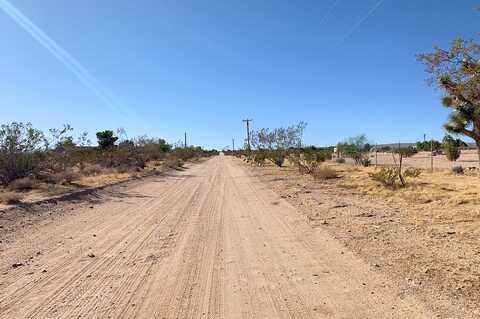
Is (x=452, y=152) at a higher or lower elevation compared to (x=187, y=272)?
higher

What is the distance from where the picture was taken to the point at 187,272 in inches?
276

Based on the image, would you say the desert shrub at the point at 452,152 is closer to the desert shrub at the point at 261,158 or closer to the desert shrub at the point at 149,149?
the desert shrub at the point at 261,158

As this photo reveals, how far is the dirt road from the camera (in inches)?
211

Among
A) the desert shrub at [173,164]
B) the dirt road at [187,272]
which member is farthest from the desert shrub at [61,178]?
the desert shrub at [173,164]

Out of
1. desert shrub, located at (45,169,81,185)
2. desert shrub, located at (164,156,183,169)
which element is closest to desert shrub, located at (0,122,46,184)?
desert shrub, located at (45,169,81,185)

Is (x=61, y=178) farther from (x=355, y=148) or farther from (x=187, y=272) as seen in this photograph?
(x=355, y=148)

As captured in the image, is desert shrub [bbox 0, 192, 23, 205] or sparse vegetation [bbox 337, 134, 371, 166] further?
sparse vegetation [bbox 337, 134, 371, 166]

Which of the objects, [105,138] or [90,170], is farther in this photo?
[105,138]

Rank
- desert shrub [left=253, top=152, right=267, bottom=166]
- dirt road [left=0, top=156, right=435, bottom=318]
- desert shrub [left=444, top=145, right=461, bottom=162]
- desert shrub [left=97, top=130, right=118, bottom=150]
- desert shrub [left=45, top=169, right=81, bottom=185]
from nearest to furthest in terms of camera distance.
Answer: dirt road [left=0, top=156, right=435, bottom=318], desert shrub [left=45, top=169, right=81, bottom=185], desert shrub [left=444, top=145, right=461, bottom=162], desert shrub [left=253, top=152, right=267, bottom=166], desert shrub [left=97, top=130, right=118, bottom=150]

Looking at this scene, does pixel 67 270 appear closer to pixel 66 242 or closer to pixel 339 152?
pixel 66 242

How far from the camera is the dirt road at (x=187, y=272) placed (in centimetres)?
536

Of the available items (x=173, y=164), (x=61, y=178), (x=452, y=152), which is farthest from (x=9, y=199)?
(x=452, y=152)

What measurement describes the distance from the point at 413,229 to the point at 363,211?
3.11m

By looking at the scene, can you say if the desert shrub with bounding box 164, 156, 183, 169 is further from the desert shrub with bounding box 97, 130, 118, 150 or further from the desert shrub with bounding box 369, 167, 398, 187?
the desert shrub with bounding box 369, 167, 398, 187
